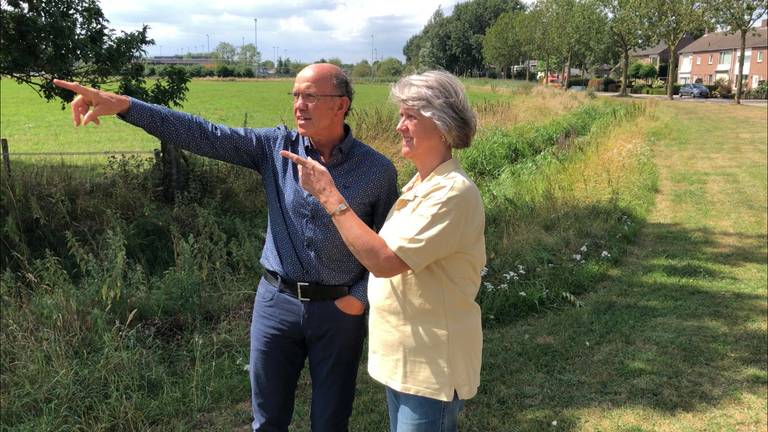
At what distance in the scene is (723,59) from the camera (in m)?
68.7

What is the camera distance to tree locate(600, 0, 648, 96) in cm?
4650

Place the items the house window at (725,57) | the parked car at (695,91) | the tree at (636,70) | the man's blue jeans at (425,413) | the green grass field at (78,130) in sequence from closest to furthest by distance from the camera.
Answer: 1. the man's blue jeans at (425,413)
2. the green grass field at (78,130)
3. the parked car at (695,91)
4. the house window at (725,57)
5. the tree at (636,70)

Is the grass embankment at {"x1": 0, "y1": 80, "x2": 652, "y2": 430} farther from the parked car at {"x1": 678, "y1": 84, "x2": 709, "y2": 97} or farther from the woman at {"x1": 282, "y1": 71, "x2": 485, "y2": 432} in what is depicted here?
the parked car at {"x1": 678, "y1": 84, "x2": 709, "y2": 97}

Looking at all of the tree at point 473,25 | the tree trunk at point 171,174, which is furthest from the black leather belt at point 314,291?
the tree at point 473,25

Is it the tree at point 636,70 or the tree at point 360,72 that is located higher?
the tree at point 636,70

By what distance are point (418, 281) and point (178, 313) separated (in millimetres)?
3479

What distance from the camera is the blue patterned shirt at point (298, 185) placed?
251cm

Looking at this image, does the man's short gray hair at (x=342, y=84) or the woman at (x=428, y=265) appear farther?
the man's short gray hair at (x=342, y=84)

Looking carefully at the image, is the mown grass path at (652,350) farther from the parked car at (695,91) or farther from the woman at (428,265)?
the parked car at (695,91)

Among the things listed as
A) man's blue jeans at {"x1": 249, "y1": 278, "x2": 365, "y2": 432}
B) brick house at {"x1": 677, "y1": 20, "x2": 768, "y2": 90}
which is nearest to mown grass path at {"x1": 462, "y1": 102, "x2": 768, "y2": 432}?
man's blue jeans at {"x1": 249, "y1": 278, "x2": 365, "y2": 432}

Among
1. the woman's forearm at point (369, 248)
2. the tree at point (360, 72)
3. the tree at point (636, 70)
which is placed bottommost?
the woman's forearm at point (369, 248)

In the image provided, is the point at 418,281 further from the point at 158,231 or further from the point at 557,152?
the point at 557,152

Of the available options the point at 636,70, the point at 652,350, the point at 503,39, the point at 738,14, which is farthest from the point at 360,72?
the point at 636,70

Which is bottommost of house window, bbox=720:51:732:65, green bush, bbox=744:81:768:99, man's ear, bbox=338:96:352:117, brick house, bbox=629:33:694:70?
man's ear, bbox=338:96:352:117
